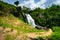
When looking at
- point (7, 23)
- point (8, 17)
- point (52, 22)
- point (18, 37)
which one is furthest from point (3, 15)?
point (52, 22)

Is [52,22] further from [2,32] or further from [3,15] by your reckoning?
[2,32]

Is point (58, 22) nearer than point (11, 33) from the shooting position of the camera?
No

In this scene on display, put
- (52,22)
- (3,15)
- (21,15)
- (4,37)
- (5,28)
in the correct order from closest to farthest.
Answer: (4,37) → (5,28) → (3,15) → (21,15) → (52,22)

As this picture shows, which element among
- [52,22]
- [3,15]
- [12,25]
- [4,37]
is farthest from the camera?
[52,22]

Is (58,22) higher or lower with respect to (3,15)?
lower

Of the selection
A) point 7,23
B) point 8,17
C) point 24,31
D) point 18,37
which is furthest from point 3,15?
point 18,37

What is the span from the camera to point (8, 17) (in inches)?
1323

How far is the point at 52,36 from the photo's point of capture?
26844 millimetres

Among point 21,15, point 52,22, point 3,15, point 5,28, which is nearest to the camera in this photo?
point 5,28

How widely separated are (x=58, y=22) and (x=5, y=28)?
3226 cm

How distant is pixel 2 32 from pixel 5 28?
0.99 meters

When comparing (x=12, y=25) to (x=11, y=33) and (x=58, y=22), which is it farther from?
(x=58, y=22)

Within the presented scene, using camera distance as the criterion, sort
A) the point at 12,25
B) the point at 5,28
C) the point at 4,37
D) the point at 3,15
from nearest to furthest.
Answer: the point at 4,37 → the point at 5,28 → the point at 12,25 → the point at 3,15

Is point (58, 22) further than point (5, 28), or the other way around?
point (58, 22)
